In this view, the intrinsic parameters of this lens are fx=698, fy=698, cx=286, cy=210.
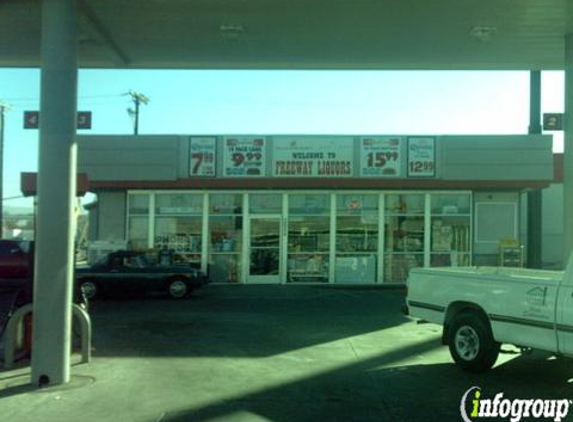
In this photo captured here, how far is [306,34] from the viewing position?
12.0 m

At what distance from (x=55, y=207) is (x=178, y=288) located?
34.5 ft

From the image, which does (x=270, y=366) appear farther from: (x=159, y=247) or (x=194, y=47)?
(x=159, y=247)

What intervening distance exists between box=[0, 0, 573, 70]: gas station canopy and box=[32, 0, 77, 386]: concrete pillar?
160cm

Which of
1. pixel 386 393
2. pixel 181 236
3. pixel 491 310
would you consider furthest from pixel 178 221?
pixel 386 393

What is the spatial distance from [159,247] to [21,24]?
12309mm

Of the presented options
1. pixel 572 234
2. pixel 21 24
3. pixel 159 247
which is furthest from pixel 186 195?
pixel 572 234

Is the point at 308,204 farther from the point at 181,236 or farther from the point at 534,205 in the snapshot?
the point at 534,205

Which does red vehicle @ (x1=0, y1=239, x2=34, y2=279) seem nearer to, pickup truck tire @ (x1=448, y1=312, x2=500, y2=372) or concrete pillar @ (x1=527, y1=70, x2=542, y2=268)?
concrete pillar @ (x1=527, y1=70, x2=542, y2=268)

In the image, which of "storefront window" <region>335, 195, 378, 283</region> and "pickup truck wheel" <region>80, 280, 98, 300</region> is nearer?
"pickup truck wheel" <region>80, 280, 98, 300</region>

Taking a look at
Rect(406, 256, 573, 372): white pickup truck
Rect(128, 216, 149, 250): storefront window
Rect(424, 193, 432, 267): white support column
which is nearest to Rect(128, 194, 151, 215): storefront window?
Rect(128, 216, 149, 250): storefront window

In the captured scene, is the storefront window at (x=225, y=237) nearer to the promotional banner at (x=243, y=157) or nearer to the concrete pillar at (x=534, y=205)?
the promotional banner at (x=243, y=157)

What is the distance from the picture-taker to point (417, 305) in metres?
10.5

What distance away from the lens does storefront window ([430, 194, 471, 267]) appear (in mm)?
23109

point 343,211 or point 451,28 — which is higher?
Result: point 451,28
